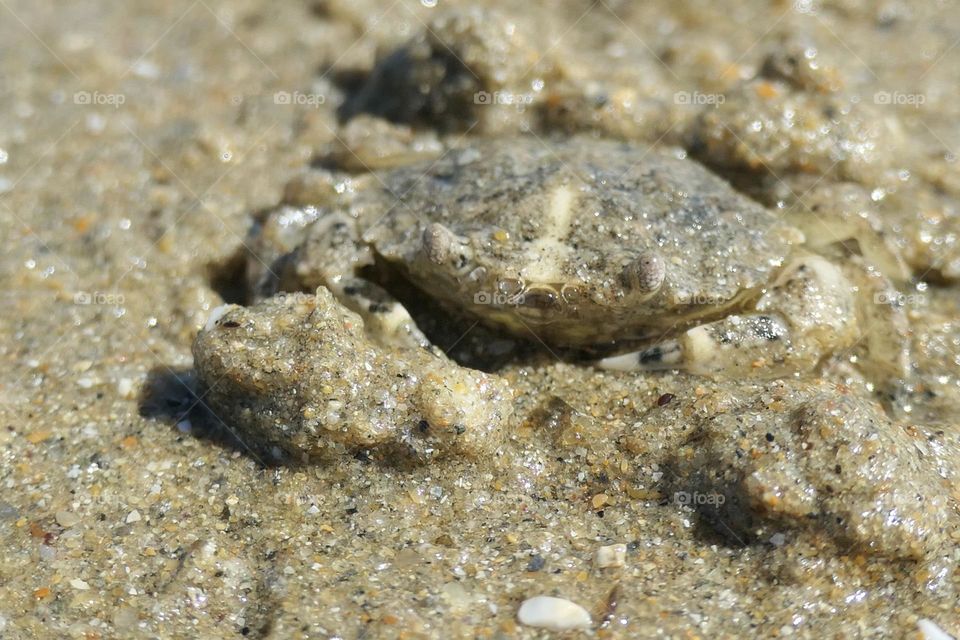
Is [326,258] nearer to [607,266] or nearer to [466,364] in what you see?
[466,364]

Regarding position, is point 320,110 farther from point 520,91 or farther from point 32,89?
point 32,89

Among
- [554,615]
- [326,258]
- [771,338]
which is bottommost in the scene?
[554,615]

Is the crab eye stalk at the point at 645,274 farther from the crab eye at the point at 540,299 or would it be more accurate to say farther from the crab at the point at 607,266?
the crab eye at the point at 540,299

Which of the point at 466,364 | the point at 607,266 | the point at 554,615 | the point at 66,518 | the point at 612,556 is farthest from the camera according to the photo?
the point at 466,364

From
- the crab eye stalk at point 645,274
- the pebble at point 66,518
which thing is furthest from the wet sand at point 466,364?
the crab eye stalk at point 645,274

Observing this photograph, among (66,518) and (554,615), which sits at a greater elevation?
(554,615)

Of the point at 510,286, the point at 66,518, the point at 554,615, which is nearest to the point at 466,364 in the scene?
the point at 510,286

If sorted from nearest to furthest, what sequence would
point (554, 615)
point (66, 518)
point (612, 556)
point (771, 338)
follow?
point (554, 615)
point (612, 556)
point (66, 518)
point (771, 338)
